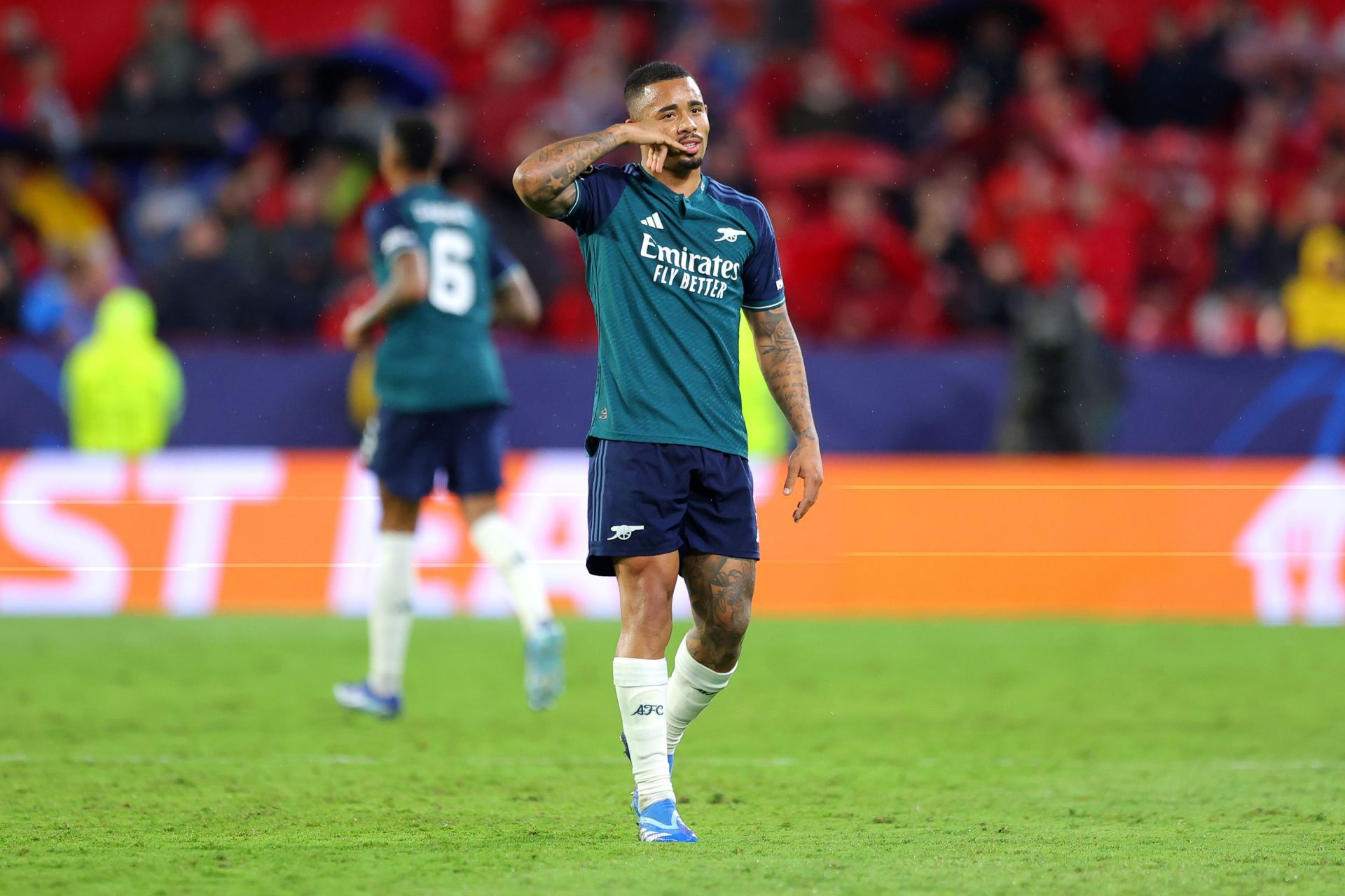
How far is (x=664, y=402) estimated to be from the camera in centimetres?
536

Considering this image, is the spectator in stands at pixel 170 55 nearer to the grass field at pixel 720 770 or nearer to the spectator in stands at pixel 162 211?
the spectator in stands at pixel 162 211

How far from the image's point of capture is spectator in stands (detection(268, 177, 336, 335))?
1497cm

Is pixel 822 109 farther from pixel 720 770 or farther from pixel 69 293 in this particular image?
pixel 720 770

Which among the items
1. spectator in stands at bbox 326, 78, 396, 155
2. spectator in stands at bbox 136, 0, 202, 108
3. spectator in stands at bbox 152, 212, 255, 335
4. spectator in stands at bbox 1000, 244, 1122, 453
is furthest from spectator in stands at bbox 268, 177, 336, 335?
spectator in stands at bbox 1000, 244, 1122, 453

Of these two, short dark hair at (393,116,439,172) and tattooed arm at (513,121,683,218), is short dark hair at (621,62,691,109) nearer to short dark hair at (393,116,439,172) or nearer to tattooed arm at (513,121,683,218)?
tattooed arm at (513,121,683,218)

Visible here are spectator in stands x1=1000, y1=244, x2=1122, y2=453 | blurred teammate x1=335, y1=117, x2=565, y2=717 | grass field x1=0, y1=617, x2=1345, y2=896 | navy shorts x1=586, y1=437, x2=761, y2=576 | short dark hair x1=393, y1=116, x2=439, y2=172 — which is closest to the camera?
grass field x1=0, y1=617, x2=1345, y2=896

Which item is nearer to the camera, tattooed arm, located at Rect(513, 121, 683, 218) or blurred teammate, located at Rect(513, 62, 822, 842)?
tattooed arm, located at Rect(513, 121, 683, 218)

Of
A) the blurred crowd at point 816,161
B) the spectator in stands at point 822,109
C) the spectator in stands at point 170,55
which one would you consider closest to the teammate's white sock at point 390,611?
the blurred crowd at point 816,161

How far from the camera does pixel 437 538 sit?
1177 cm

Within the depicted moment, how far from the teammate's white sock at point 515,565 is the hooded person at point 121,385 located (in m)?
6.32

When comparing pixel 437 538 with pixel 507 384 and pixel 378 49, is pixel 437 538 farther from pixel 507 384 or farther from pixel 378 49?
pixel 378 49

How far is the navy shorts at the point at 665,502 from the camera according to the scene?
5.27 meters

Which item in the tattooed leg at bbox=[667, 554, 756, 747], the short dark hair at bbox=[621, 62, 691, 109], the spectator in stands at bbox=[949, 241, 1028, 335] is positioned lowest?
the tattooed leg at bbox=[667, 554, 756, 747]

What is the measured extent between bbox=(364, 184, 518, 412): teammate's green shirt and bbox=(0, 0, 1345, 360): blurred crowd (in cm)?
665
